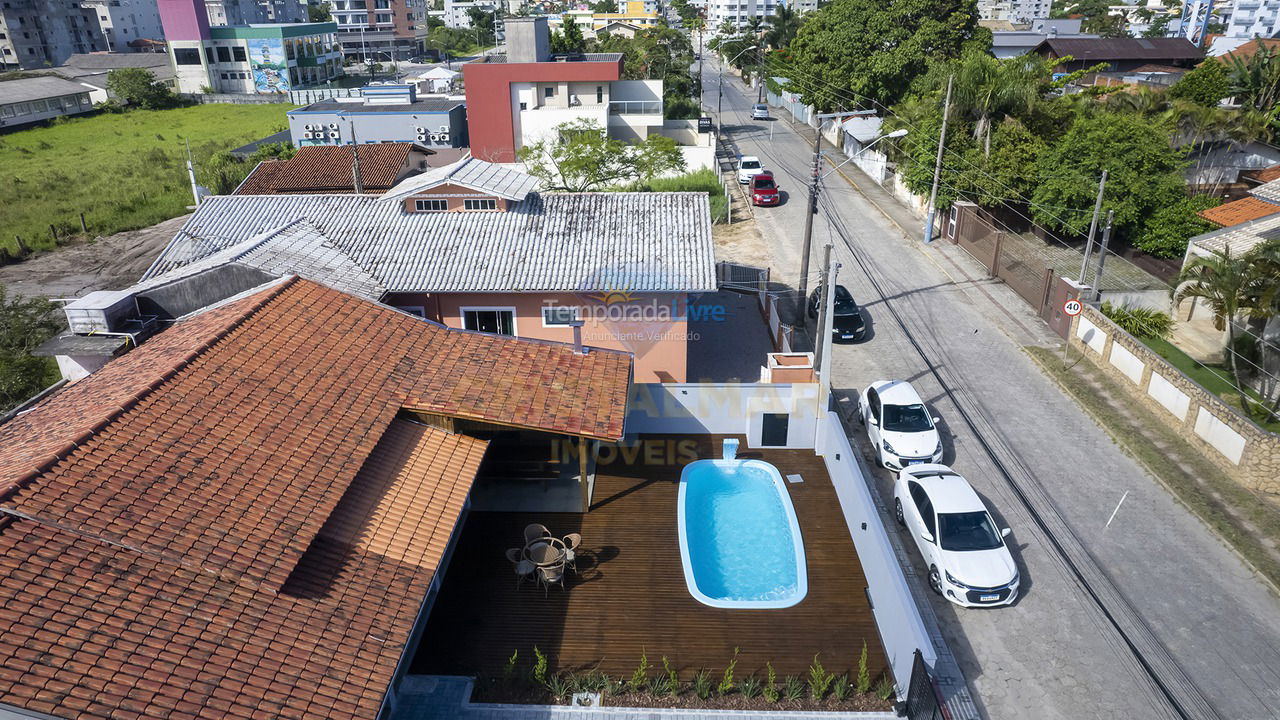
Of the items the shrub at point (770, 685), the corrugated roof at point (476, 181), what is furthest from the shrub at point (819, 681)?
the corrugated roof at point (476, 181)

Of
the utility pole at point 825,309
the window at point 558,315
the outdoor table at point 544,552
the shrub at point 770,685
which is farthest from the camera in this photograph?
the window at point 558,315

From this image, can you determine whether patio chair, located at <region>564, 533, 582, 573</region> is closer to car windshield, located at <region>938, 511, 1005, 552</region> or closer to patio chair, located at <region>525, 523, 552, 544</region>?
patio chair, located at <region>525, 523, 552, 544</region>

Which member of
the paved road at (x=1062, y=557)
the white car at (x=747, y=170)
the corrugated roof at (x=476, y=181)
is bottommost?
the paved road at (x=1062, y=557)

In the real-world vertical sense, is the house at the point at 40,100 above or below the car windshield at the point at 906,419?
above

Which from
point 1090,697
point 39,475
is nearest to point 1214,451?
point 1090,697

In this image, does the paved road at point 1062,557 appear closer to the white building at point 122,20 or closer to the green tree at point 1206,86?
the green tree at point 1206,86

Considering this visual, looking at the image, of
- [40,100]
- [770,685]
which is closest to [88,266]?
[770,685]
